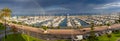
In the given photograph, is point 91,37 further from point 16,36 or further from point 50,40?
point 16,36

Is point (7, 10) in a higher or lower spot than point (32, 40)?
higher

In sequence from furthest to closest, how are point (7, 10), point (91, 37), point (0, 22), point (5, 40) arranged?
point (0, 22), point (7, 10), point (91, 37), point (5, 40)

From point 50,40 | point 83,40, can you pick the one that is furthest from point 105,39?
point 50,40

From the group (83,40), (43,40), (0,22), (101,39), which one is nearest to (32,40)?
(43,40)

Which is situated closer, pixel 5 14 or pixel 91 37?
pixel 91 37

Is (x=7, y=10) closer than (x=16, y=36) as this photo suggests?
No

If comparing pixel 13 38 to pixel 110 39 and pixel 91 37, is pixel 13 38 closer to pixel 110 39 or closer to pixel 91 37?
pixel 91 37

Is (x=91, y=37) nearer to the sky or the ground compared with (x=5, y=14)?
nearer to the ground

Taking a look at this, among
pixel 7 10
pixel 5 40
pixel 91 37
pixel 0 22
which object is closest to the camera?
pixel 5 40

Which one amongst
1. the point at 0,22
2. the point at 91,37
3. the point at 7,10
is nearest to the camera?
the point at 91,37
